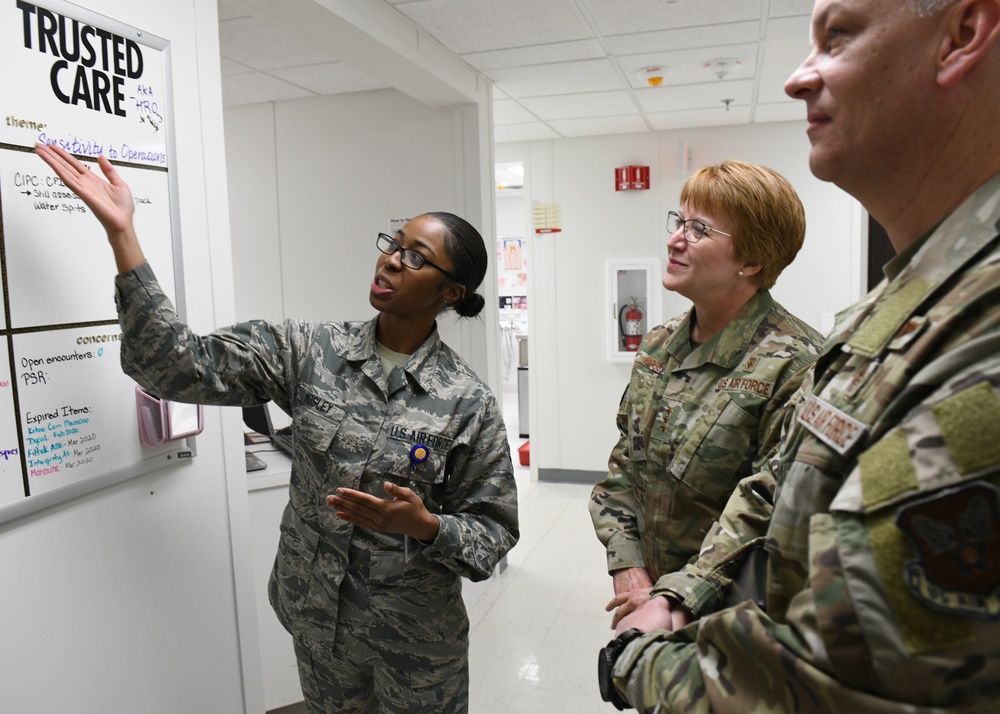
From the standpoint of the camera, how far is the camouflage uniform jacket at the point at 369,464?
5.18 ft

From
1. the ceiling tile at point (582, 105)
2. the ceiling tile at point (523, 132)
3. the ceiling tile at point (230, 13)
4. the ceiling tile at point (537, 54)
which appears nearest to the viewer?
the ceiling tile at point (230, 13)

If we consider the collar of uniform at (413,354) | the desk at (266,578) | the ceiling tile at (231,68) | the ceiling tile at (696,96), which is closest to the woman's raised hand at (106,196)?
the collar of uniform at (413,354)

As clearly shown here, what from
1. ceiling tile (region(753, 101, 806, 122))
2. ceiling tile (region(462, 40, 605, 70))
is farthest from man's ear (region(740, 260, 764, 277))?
ceiling tile (region(753, 101, 806, 122))

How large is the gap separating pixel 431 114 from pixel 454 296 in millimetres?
2416

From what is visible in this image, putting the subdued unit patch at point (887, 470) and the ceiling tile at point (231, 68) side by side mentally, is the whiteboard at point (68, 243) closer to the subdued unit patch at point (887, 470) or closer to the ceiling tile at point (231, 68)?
the subdued unit patch at point (887, 470)

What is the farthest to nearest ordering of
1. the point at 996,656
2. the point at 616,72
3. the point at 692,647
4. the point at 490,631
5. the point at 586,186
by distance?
1. the point at 586,186
2. the point at 616,72
3. the point at 490,631
4. the point at 692,647
5. the point at 996,656

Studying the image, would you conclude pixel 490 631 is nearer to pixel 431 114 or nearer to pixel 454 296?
pixel 454 296

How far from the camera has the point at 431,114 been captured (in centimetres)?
394

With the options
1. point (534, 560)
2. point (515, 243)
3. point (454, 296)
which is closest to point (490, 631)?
point (534, 560)

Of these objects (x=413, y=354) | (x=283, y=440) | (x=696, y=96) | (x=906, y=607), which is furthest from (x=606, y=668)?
(x=696, y=96)

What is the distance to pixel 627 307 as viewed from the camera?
558cm

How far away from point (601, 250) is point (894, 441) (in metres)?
5.09

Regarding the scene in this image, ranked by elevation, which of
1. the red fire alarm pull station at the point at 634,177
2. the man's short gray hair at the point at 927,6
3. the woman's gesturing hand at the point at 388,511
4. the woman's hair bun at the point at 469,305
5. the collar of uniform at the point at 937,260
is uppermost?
the red fire alarm pull station at the point at 634,177

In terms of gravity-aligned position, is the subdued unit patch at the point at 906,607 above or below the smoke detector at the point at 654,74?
below
